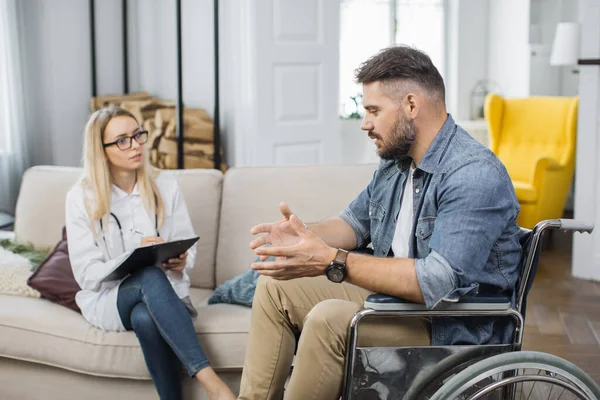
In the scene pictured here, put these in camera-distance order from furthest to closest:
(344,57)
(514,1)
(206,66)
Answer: (344,57) < (514,1) < (206,66)

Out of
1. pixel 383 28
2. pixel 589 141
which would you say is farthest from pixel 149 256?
pixel 383 28

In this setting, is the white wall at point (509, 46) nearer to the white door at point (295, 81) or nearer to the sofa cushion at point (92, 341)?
the white door at point (295, 81)

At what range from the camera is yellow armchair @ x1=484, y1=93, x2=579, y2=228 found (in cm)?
545

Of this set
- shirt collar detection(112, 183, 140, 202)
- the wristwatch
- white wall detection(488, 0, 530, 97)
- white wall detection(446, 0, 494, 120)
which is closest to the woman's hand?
shirt collar detection(112, 183, 140, 202)

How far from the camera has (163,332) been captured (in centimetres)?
241

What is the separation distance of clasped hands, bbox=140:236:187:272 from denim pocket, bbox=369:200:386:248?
75 cm

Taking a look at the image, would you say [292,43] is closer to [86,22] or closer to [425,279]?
[86,22]

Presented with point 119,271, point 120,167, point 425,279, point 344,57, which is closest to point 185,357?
point 119,271

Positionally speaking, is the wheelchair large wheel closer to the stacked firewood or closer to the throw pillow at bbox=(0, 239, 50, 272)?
the throw pillow at bbox=(0, 239, 50, 272)

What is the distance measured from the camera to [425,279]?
1.74 metres

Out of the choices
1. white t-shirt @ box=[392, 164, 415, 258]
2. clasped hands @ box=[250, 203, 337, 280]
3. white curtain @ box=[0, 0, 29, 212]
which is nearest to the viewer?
clasped hands @ box=[250, 203, 337, 280]

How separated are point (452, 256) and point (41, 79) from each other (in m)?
4.53

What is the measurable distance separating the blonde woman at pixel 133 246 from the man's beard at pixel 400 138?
34.0 inches

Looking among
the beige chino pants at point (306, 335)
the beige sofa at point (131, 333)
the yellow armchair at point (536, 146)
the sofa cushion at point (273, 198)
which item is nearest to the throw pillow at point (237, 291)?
the beige sofa at point (131, 333)
